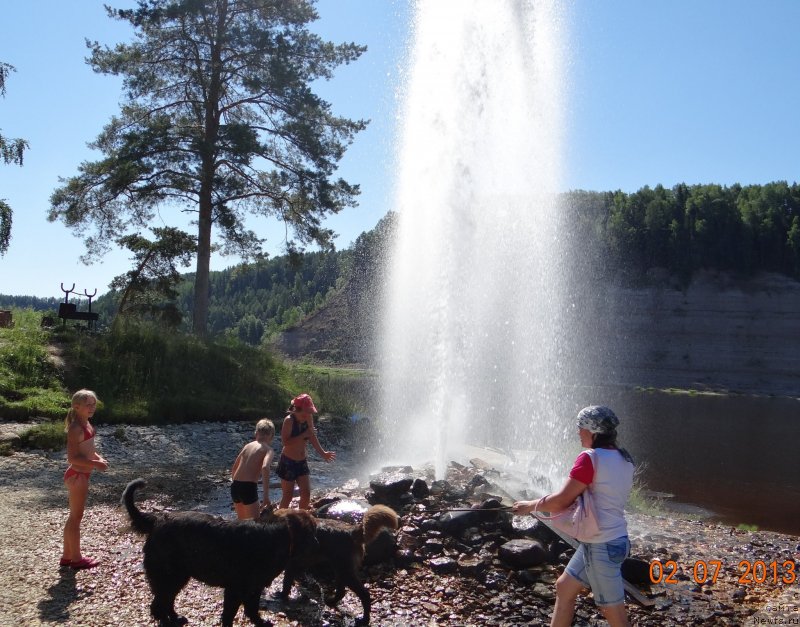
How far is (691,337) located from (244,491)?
8590cm

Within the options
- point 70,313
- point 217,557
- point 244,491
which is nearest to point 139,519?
point 217,557

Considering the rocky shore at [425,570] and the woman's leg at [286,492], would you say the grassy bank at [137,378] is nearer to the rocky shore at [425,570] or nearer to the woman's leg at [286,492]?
the rocky shore at [425,570]

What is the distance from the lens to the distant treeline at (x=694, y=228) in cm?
9138

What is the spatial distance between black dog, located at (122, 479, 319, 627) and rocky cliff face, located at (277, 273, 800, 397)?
6898cm

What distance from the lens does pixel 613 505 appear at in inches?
178

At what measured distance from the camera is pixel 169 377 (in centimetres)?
1945

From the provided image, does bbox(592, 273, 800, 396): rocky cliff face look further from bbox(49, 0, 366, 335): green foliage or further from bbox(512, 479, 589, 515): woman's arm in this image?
bbox(512, 479, 589, 515): woman's arm

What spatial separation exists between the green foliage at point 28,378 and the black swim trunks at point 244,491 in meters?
10.5

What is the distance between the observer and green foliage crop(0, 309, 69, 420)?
49.5 feet

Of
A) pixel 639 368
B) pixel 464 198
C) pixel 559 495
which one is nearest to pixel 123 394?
pixel 464 198

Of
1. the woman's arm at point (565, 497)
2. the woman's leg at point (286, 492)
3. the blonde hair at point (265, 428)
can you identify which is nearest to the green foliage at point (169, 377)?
the woman's leg at point (286, 492)

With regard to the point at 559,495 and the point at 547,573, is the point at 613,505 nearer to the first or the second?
the point at 559,495
